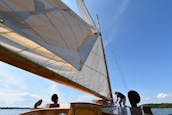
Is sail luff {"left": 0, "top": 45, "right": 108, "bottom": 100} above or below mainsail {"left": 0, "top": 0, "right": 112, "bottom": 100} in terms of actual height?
below

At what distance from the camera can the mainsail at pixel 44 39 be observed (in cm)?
429

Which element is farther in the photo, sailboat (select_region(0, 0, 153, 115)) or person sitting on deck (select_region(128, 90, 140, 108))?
person sitting on deck (select_region(128, 90, 140, 108))

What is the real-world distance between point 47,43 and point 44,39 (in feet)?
0.44

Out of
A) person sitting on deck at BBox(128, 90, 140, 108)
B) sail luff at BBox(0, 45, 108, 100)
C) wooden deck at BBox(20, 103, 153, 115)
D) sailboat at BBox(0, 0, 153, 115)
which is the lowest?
wooden deck at BBox(20, 103, 153, 115)

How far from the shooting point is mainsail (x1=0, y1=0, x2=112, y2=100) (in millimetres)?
4289

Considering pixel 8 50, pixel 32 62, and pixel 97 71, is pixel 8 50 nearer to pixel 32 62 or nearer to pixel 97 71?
pixel 32 62

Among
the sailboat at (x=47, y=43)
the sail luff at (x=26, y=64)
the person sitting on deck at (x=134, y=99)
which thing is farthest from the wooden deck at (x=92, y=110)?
the sail luff at (x=26, y=64)

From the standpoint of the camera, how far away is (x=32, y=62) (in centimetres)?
449

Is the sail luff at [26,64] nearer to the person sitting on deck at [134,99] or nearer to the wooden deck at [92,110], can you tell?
the wooden deck at [92,110]

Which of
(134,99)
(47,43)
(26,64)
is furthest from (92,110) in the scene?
(47,43)

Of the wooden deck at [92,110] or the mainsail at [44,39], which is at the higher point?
the mainsail at [44,39]

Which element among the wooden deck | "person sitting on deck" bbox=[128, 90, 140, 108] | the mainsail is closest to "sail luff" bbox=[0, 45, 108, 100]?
the mainsail

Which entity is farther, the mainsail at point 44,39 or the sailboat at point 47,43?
the mainsail at point 44,39

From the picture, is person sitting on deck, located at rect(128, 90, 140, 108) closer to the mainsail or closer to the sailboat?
the sailboat
